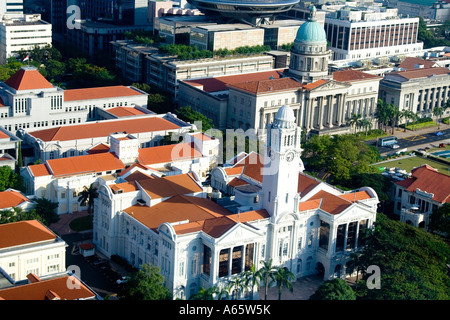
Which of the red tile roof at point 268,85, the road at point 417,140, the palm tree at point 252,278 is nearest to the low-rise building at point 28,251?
the palm tree at point 252,278

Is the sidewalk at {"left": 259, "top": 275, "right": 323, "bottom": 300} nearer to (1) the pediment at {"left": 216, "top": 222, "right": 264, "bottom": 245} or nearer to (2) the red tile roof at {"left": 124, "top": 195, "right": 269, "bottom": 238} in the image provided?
(1) the pediment at {"left": 216, "top": 222, "right": 264, "bottom": 245}

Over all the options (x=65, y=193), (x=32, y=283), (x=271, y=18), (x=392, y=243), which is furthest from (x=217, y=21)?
(x=32, y=283)

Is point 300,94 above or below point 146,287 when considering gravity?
above

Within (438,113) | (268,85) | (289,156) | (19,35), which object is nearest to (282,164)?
(289,156)

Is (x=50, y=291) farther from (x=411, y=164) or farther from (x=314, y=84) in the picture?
(x=314, y=84)

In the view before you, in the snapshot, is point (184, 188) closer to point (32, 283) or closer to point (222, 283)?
point (222, 283)

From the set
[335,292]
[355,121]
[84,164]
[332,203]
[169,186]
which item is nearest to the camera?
[335,292]

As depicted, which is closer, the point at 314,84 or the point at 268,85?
the point at 268,85
